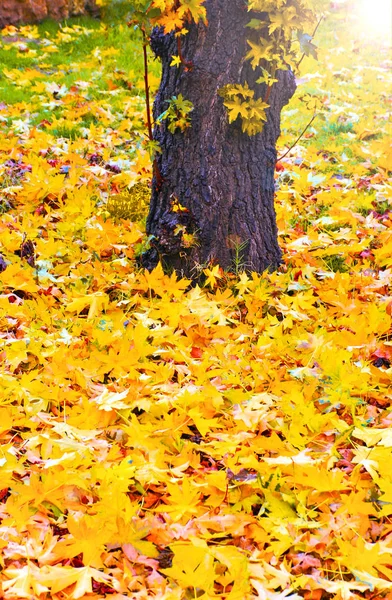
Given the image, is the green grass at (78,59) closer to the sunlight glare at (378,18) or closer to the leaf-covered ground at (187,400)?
the leaf-covered ground at (187,400)

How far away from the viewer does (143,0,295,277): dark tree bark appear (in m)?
2.74

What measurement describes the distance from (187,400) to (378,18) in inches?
374

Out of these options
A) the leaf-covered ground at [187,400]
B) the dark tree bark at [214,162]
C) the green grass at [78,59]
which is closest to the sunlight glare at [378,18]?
the green grass at [78,59]

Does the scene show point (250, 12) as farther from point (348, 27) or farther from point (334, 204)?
point (348, 27)

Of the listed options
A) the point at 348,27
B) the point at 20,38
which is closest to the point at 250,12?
the point at 20,38

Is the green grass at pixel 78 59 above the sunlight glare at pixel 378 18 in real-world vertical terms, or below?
below

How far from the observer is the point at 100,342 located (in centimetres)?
242

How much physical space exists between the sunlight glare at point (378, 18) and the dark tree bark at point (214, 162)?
22.5 ft

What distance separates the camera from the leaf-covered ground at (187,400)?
1517mm

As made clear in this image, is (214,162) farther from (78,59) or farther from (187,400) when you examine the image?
(78,59)

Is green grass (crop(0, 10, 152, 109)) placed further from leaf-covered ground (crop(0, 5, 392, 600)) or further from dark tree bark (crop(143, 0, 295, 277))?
dark tree bark (crop(143, 0, 295, 277))

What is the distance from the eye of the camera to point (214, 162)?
114 inches

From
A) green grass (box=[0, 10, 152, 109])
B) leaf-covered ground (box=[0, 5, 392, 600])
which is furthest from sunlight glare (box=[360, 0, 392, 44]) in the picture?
leaf-covered ground (box=[0, 5, 392, 600])

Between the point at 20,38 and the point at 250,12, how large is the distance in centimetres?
581
